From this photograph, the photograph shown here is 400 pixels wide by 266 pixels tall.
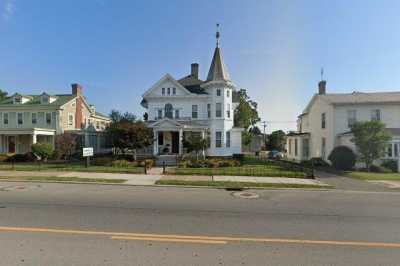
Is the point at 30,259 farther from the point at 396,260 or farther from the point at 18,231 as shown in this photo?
the point at 396,260

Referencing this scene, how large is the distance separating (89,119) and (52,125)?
24.9ft

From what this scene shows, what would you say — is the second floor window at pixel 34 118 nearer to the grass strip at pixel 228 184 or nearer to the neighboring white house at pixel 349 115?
the grass strip at pixel 228 184

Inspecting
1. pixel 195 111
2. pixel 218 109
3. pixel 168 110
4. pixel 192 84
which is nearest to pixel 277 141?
pixel 192 84

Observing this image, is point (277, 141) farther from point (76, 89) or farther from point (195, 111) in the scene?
point (76, 89)

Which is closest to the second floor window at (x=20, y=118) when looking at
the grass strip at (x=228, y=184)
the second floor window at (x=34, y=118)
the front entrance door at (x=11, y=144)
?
the second floor window at (x=34, y=118)

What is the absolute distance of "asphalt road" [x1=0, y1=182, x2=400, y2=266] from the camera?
4613 millimetres

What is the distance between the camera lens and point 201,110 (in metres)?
30.9

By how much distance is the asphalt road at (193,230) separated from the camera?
182 inches

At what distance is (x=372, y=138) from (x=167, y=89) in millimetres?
21238

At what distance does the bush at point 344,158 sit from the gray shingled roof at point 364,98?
5659 mm

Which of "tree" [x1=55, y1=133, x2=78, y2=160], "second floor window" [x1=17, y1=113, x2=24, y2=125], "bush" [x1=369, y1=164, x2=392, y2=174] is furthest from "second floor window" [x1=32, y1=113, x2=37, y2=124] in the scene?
"bush" [x1=369, y1=164, x2=392, y2=174]

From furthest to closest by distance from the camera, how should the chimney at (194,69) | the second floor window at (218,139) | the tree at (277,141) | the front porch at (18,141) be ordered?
the tree at (277,141), the chimney at (194,69), the front porch at (18,141), the second floor window at (218,139)

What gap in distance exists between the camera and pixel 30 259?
4434 mm

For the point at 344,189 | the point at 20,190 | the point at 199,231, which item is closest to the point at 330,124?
the point at 344,189
